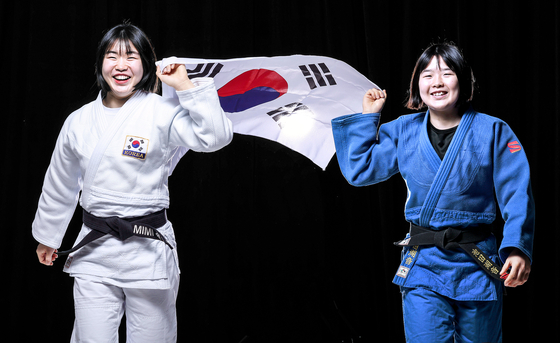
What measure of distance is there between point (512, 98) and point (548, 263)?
0.97 m

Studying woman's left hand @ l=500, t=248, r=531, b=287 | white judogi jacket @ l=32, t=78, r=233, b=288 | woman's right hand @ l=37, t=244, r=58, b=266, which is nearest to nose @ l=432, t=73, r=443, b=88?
woman's left hand @ l=500, t=248, r=531, b=287

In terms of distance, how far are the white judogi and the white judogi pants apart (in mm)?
34

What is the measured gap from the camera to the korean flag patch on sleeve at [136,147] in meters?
1.77

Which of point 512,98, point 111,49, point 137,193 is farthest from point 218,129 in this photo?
point 512,98

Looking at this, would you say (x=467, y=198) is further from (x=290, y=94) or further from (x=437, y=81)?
(x=290, y=94)

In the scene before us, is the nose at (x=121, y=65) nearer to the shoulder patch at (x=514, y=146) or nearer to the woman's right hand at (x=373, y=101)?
the woman's right hand at (x=373, y=101)

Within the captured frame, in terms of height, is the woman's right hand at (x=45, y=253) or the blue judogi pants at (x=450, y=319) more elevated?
the woman's right hand at (x=45, y=253)

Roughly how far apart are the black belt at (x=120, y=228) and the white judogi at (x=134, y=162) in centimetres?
2

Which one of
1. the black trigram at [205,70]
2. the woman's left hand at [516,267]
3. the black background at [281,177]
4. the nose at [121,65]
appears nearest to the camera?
the woman's left hand at [516,267]

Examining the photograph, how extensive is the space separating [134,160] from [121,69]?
33cm

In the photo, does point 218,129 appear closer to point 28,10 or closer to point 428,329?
point 428,329

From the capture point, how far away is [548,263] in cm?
308

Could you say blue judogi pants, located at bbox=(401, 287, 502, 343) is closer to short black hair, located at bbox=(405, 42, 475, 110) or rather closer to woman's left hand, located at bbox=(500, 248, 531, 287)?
woman's left hand, located at bbox=(500, 248, 531, 287)

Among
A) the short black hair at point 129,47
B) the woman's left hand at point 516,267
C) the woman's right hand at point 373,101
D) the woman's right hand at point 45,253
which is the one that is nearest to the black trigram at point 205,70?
the short black hair at point 129,47
